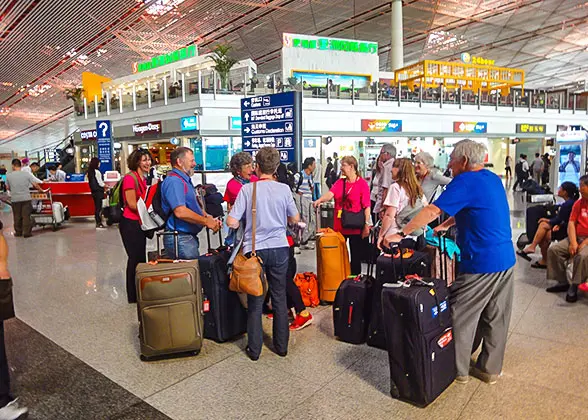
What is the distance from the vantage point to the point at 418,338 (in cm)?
255

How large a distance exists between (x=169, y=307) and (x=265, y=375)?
33.6 inches

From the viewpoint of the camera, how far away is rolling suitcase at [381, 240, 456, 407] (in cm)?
256

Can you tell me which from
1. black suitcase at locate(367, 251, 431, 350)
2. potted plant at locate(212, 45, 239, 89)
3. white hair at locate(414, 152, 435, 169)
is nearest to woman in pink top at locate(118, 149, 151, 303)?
black suitcase at locate(367, 251, 431, 350)

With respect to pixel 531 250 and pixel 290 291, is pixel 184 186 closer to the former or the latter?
pixel 290 291

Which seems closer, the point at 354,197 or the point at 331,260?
the point at 331,260

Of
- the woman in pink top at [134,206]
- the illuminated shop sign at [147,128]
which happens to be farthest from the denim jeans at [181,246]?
the illuminated shop sign at [147,128]

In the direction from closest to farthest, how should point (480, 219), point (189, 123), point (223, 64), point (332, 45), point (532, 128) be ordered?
point (480, 219) < point (223, 64) < point (189, 123) < point (332, 45) < point (532, 128)

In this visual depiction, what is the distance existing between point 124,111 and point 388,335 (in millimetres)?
18394

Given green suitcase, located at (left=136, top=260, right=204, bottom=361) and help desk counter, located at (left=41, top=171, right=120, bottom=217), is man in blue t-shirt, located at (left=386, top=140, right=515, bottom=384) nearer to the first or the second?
green suitcase, located at (left=136, top=260, right=204, bottom=361)

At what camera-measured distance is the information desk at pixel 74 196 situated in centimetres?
1183

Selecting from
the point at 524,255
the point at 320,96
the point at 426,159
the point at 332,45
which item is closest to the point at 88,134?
the point at 320,96

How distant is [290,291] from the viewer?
157 inches

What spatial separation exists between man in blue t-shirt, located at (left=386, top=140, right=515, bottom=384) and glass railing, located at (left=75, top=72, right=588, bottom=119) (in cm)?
1384

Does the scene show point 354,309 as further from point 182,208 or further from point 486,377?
point 182,208
